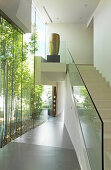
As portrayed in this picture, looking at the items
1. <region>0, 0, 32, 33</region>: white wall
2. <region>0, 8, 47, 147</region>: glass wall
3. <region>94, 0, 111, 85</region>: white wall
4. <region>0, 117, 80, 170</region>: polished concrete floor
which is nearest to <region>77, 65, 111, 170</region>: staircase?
<region>94, 0, 111, 85</region>: white wall

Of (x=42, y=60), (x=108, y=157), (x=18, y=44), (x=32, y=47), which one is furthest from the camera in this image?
(x=42, y=60)

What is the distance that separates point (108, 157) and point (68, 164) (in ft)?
5.45

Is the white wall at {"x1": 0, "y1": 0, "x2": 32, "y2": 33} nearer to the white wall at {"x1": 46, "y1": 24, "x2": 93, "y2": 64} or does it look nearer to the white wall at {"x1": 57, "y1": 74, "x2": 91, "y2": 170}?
the white wall at {"x1": 57, "y1": 74, "x2": 91, "y2": 170}

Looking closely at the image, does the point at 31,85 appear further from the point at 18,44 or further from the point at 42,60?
the point at 18,44

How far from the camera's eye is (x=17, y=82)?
6594 mm

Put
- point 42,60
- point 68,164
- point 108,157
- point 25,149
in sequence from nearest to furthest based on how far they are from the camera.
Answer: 1. point 108,157
2. point 68,164
3. point 25,149
4. point 42,60

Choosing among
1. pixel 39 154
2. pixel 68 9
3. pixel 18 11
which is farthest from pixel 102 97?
pixel 68 9

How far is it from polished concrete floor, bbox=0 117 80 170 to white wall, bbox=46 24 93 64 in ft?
21.2

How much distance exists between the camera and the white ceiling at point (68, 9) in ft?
27.2

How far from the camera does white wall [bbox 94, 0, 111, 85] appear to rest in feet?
21.3

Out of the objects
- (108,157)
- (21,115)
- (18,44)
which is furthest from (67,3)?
(108,157)

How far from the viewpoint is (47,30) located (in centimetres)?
1129

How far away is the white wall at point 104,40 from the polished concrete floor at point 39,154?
3.07 metres

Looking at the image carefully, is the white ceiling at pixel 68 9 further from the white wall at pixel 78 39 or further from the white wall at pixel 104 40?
the white wall at pixel 104 40
